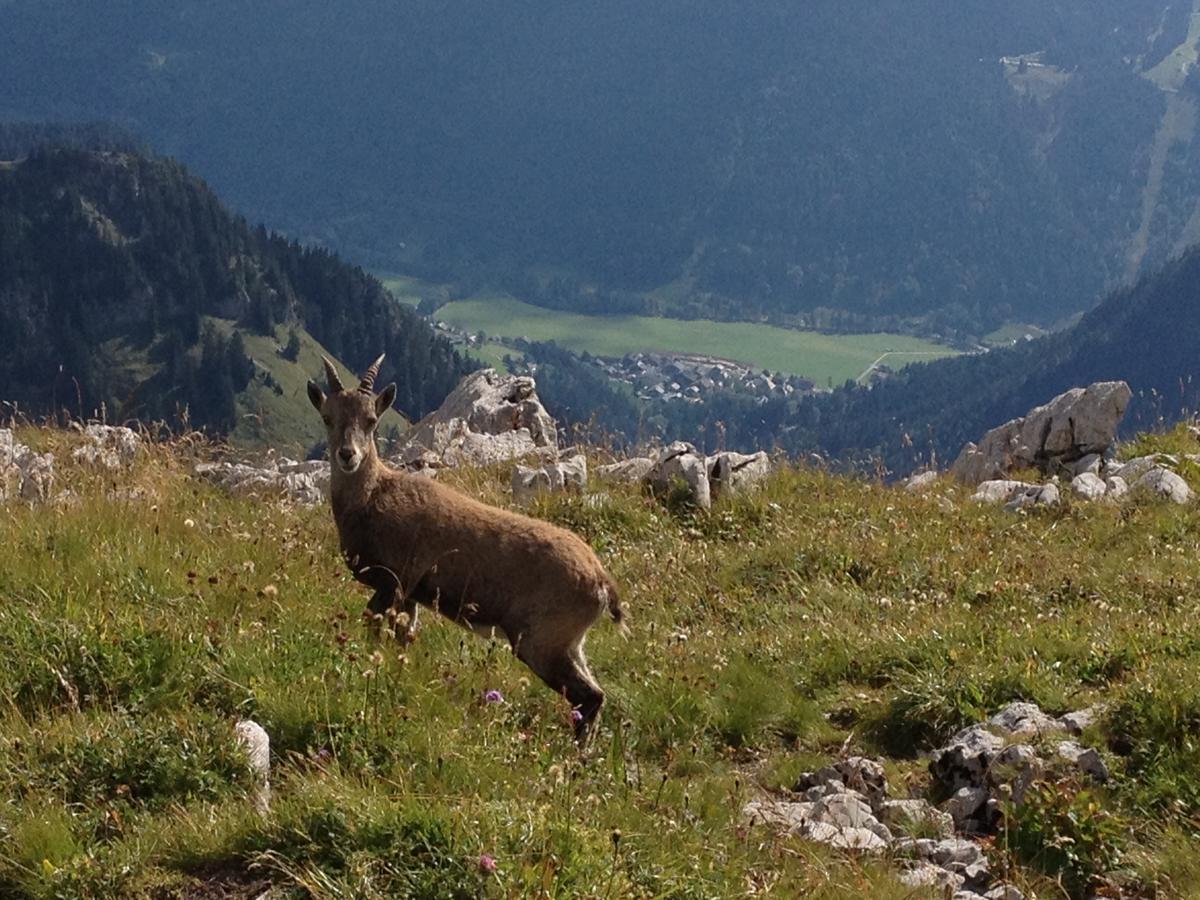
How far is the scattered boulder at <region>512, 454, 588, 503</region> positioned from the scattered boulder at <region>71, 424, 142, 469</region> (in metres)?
5.12

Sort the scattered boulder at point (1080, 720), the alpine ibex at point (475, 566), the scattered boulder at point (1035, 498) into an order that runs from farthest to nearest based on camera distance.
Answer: the scattered boulder at point (1035, 498)
the alpine ibex at point (475, 566)
the scattered boulder at point (1080, 720)

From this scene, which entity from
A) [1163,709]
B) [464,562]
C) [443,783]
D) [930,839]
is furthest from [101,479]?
[1163,709]

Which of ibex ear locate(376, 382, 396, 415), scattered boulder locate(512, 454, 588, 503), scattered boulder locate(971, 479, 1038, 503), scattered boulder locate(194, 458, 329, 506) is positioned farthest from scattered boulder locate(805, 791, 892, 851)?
scattered boulder locate(194, 458, 329, 506)

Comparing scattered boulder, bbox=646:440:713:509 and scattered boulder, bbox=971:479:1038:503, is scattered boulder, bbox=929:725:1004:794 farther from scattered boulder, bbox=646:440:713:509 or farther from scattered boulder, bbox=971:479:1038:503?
scattered boulder, bbox=971:479:1038:503

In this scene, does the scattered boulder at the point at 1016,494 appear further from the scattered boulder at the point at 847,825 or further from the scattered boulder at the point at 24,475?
the scattered boulder at the point at 24,475

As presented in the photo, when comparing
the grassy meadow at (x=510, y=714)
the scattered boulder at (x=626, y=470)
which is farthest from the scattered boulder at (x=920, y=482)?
the grassy meadow at (x=510, y=714)

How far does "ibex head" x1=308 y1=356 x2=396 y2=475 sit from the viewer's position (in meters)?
10.9

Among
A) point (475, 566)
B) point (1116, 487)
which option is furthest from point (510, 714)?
point (1116, 487)

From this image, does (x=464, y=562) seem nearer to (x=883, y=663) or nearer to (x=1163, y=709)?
(x=883, y=663)

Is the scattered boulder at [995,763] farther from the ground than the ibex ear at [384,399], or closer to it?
closer to it

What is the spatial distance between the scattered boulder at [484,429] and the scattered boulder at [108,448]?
4475 mm

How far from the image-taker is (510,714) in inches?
335

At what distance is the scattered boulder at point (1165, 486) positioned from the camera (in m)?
17.0

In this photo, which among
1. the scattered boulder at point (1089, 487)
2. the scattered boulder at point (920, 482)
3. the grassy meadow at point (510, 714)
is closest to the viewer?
the grassy meadow at point (510, 714)
